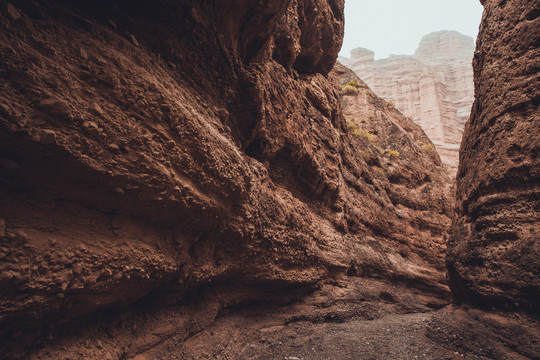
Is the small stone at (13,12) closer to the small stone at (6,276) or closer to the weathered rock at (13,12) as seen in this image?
the weathered rock at (13,12)

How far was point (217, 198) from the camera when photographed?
365 cm

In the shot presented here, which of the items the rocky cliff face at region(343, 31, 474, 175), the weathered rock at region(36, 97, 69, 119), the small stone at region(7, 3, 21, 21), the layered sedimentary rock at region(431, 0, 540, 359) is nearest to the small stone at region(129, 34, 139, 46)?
the small stone at region(7, 3, 21, 21)

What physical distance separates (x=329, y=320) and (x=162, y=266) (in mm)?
4524

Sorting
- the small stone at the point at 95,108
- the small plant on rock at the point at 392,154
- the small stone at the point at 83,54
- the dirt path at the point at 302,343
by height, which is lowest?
the dirt path at the point at 302,343

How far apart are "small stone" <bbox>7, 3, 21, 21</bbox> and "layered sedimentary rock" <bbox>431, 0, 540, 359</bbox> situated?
597 cm

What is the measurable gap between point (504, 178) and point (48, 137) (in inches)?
228

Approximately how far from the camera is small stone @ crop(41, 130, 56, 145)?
6.29ft

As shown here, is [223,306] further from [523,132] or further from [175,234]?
[523,132]

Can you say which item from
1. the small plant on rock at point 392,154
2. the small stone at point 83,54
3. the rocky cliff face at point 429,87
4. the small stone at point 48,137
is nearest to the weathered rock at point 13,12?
the small stone at point 83,54

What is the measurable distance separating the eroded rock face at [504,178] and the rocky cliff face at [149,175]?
9.62 ft

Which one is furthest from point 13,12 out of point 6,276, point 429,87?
point 429,87

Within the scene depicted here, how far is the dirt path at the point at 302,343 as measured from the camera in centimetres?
378

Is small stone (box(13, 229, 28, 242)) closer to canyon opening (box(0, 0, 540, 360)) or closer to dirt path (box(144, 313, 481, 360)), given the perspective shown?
canyon opening (box(0, 0, 540, 360))

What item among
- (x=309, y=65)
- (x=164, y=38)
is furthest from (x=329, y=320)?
(x=309, y=65)
